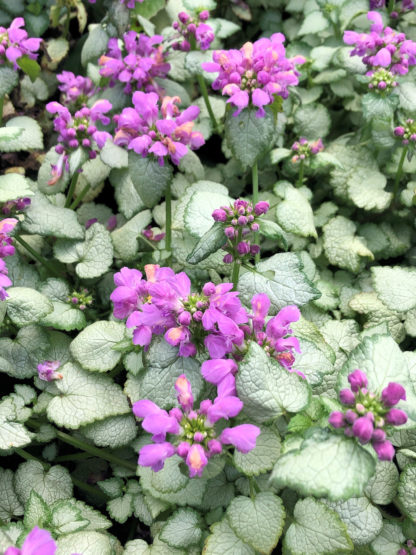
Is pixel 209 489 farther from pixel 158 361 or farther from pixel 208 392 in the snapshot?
pixel 158 361

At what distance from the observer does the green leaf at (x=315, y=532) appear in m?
1.31

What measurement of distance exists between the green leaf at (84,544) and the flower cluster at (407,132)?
173 cm

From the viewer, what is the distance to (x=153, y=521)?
1.65 metres

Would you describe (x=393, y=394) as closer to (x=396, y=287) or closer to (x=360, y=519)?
(x=360, y=519)

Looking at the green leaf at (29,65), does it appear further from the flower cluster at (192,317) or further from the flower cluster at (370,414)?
the flower cluster at (370,414)

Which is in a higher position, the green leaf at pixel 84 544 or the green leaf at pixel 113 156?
the green leaf at pixel 113 156

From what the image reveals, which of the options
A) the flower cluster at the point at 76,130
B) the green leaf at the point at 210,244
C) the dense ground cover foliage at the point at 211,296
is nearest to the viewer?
the dense ground cover foliage at the point at 211,296

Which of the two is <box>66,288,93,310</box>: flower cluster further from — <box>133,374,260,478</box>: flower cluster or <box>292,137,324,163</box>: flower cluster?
<box>292,137,324,163</box>: flower cluster

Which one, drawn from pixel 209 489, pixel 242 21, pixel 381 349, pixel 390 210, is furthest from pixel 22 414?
pixel 242 21

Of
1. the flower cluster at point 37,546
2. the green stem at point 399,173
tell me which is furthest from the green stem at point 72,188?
the flower cluster at point 37,546

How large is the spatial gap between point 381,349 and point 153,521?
915 millimetres

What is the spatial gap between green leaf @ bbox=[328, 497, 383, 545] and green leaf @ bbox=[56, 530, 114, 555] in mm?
627

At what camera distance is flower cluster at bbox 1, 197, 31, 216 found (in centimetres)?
197

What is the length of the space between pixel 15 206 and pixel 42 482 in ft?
3.26
